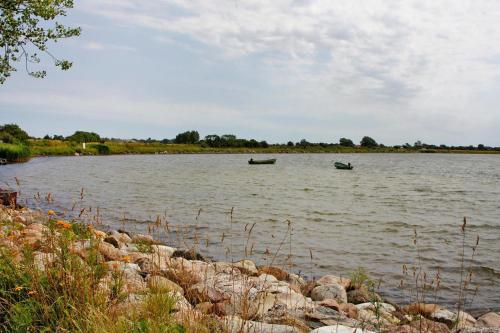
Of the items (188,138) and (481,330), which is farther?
(188,138)

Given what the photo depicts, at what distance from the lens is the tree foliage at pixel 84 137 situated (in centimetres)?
14200

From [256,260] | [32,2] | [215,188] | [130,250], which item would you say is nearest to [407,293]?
[256,260]

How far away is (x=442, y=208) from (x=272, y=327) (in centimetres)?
2349

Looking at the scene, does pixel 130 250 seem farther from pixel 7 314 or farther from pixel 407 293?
pixel 407 293

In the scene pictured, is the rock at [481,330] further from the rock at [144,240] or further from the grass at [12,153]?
the grass at [12,153]

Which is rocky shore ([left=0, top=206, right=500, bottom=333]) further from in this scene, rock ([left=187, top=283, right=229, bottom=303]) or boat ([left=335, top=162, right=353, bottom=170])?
boat ([left=335, top=162, right=353, bottom=170])

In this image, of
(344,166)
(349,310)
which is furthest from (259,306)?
(344,166)

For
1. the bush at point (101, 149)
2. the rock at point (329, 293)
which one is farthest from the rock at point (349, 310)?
the bush at point (101, 149)

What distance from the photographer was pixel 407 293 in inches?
410

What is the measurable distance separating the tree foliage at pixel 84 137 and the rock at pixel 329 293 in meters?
141

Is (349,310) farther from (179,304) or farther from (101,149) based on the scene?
(101,149)

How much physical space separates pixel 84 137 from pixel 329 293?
5842 inches

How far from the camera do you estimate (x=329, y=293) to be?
8.50m

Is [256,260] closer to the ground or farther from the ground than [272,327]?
closer to the ground
